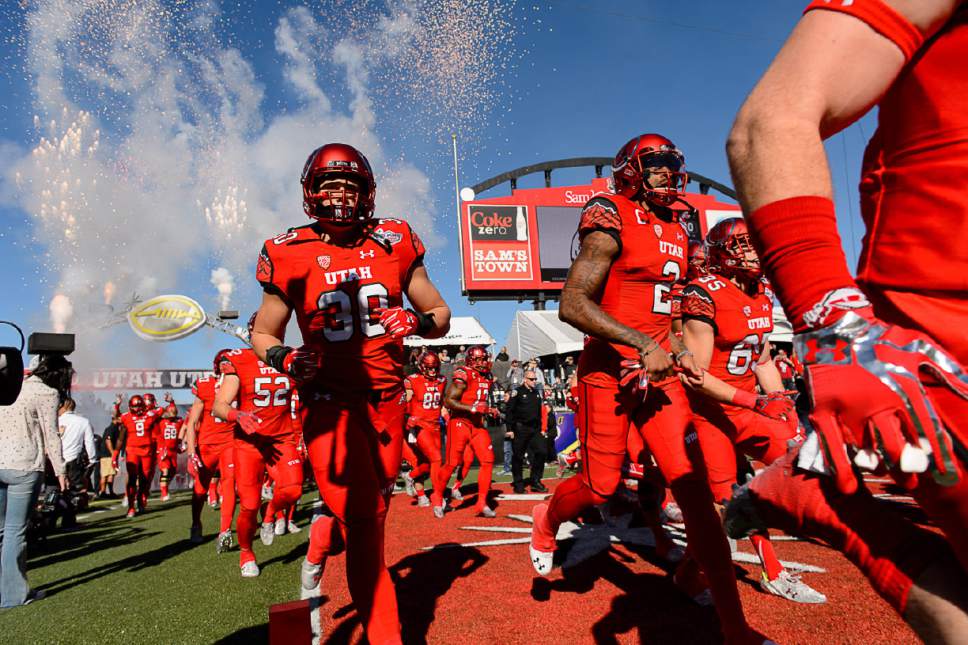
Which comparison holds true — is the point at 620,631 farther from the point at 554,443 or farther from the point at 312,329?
the point at 554,443

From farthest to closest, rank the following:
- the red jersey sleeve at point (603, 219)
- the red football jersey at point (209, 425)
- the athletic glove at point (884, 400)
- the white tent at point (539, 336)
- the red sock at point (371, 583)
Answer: the white tent at point (539, 336) < the red football jersey at point (209, 425) < the red jersey sleeve at point (603, 219) < the red sock at point (371, 583) < the athletic glove at point (884, 400)

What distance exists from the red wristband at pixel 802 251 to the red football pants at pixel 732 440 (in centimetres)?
316

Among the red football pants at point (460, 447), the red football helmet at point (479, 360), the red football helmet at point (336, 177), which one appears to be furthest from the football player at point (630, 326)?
the red football helmet at point (479, 360)

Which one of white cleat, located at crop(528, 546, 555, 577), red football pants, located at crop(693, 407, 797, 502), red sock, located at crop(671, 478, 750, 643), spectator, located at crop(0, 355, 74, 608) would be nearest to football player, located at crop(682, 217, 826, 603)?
red football pants, located at crop(693, 407, 797, 502)

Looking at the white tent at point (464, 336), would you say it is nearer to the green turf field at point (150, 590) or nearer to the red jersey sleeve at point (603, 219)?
the green turf field at point (150, 590)

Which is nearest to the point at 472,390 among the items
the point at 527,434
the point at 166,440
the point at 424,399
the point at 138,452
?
the point at 424,399

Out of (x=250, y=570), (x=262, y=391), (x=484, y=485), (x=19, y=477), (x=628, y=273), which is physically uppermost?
(x=628, y=273)

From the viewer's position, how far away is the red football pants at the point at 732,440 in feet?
13.4

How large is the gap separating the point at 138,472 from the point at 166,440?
2.44 metres

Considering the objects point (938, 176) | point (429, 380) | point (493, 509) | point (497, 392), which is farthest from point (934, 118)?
point (497, 392)

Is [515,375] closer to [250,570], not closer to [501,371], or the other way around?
[501,371]

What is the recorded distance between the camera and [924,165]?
1.08m

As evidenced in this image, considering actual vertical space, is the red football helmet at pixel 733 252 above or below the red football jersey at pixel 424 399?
above

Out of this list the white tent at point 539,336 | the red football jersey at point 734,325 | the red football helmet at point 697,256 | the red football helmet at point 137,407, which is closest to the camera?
the red football jersey at point 734,325
